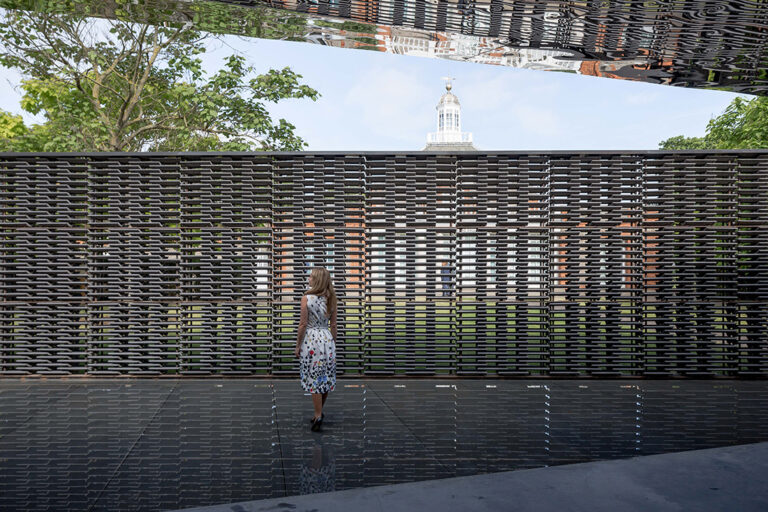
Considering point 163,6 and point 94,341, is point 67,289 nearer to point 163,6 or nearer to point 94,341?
point 94,341

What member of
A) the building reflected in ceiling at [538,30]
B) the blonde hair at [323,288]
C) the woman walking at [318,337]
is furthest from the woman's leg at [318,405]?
the building reflected in ceiling at [538,30]

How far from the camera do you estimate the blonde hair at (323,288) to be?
5.77 m

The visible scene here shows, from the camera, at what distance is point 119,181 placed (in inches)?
327

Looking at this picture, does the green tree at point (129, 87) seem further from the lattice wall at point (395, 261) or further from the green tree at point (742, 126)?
the green tree at point (742, 126)

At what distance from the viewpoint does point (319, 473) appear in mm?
4195

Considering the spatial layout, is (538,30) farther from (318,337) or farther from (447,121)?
(447,121)

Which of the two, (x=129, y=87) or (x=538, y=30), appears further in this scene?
(x=129, y=87)

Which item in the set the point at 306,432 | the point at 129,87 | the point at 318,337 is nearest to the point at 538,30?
the point at 318,337

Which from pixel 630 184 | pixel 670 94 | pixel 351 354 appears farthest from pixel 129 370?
pixel 670 94

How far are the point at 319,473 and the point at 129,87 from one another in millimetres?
13455

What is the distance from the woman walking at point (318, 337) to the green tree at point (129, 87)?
883 centimetres

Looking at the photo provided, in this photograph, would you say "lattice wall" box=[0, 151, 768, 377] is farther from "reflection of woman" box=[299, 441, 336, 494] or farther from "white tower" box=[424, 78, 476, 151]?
"white tower" box=[424, 78, 476, 151]

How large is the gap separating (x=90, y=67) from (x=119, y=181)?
7.64 m

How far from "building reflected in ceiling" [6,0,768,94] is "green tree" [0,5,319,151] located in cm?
952
